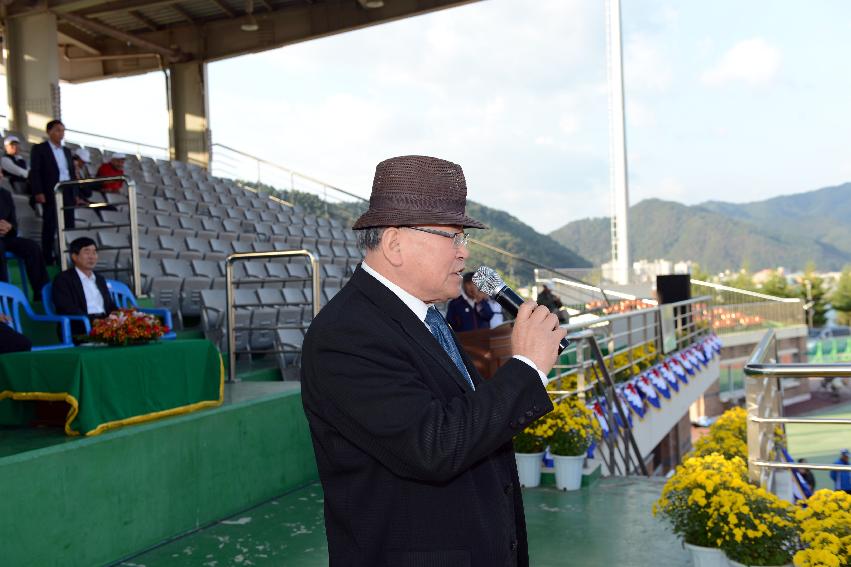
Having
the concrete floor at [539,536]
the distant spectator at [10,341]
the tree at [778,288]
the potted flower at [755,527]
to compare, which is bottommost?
the tree at [778,288]

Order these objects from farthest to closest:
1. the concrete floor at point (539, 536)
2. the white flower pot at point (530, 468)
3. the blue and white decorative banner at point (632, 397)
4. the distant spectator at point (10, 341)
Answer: the blue and white decorative banner at point (632, 397)
the white flower pot at point (530, 468)
the distant spectator at point (10, 341)
the concrete floor at point (539, 536)

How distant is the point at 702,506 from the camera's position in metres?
3.38

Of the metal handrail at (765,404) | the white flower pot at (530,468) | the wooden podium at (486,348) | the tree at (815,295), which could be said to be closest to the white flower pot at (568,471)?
the white flower pot at (530,468)

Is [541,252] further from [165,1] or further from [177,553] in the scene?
[177,553]

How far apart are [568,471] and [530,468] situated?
269mm

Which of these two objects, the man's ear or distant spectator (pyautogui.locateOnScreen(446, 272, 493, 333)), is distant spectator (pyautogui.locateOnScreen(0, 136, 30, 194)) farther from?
the man's ear

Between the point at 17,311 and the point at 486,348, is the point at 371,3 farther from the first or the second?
the point at 486,348

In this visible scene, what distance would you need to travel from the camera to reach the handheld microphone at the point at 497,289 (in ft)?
5.49

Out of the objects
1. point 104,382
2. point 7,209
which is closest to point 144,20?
point 7,209

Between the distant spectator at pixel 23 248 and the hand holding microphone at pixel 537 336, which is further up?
the distant spectator at pixel 23 248

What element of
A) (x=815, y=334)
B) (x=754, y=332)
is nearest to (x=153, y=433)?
(x=754, y=332)

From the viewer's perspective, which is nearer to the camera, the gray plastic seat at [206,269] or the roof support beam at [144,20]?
the gray plastic seat at [206,269]

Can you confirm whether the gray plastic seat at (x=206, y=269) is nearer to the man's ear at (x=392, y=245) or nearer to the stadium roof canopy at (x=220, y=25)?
the man's ear at (x=392, y=245)

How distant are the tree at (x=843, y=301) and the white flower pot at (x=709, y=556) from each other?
194ft
